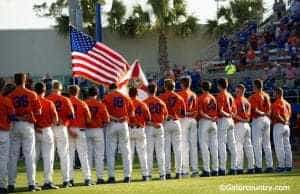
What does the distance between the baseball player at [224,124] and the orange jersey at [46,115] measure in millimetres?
5006

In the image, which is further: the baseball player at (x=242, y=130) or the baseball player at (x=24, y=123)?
the baseball player at (x=242, y=130)

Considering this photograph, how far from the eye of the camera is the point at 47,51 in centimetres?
4516

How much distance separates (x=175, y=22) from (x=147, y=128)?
2515 centimetres

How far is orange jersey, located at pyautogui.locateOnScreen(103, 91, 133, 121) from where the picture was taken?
19250 millimetres

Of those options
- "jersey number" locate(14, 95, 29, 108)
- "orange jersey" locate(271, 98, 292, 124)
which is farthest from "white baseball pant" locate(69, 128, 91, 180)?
"orange jersey" locate(271, 98, 292, 124)

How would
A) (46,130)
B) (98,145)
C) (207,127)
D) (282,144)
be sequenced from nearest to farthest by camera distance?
(46,130)
(98,145)
(207,127)
(282,144)

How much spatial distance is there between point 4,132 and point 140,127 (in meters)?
3.83

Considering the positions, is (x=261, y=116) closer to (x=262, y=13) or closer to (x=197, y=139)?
(x=197, y=139)

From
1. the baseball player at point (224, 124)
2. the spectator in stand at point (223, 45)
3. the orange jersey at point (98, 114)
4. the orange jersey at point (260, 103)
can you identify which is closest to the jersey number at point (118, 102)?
the orange jersey at point (98, 114)

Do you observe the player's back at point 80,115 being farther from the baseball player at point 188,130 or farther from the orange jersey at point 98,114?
the baseball player at point 188,130

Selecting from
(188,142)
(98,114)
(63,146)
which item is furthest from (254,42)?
(63,146)

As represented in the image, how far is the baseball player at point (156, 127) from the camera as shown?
20016 mm

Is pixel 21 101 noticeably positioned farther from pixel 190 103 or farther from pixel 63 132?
pixel 190 103

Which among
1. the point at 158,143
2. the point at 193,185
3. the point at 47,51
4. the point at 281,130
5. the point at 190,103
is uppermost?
the point at 47,51
